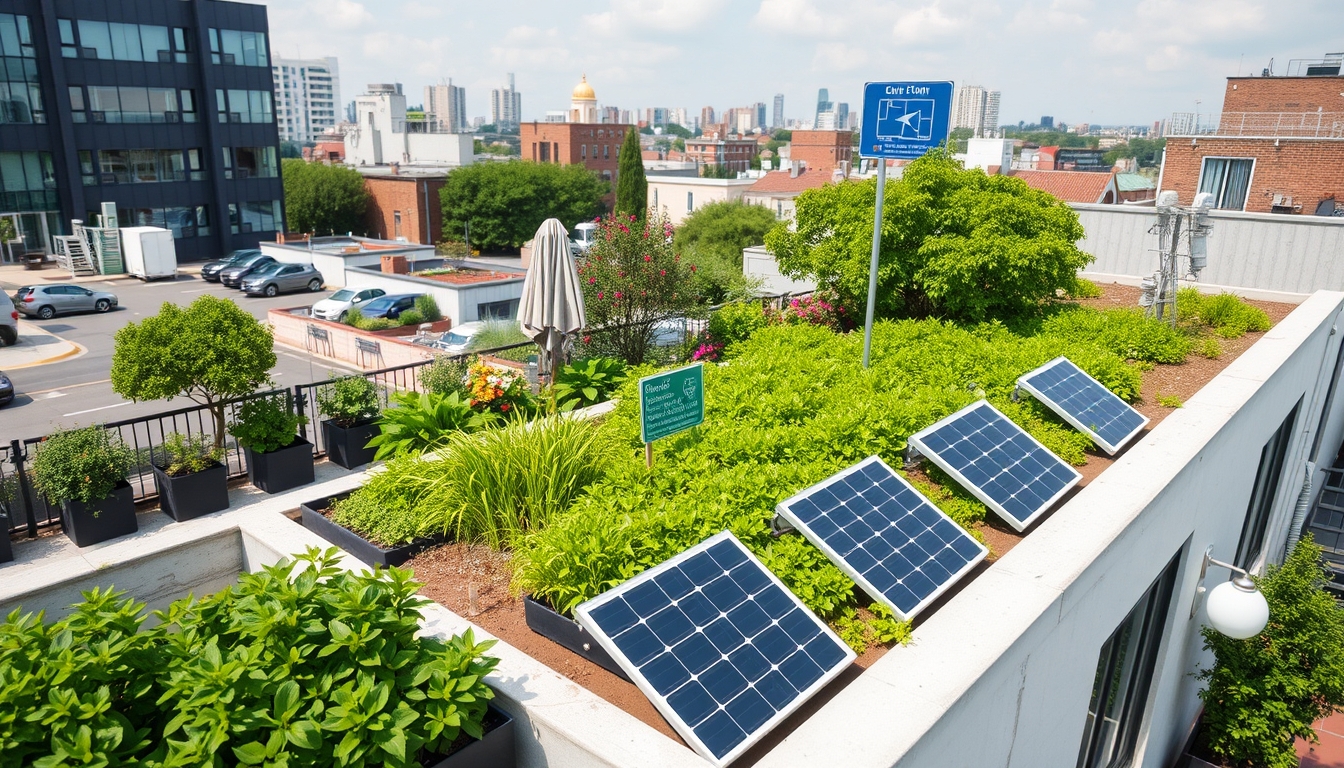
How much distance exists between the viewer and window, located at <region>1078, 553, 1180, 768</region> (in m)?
6.97

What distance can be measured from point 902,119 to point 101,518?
8.18m

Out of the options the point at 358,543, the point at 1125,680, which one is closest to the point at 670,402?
the point at 358,543

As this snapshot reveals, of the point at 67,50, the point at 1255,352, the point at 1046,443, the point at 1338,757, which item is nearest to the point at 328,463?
the point at 1046,443

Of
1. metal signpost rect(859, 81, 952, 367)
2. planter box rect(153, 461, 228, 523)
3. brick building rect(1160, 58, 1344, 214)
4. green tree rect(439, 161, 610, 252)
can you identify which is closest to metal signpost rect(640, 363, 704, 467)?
metal signpost rect(859, 81, 952, 367)

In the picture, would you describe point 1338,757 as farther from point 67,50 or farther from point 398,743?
point 67,50

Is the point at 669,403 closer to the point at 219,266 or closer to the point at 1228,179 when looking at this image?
the point at 1228,179

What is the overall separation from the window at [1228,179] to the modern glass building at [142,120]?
1951 inches

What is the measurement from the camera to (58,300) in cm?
3350

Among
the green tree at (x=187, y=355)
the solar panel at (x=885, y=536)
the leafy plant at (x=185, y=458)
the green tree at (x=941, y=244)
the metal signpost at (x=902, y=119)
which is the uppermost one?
the metal signpost at (x=902, y=119)

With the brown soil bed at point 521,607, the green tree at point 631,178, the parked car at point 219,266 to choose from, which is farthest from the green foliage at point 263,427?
the green tree at point 631,178

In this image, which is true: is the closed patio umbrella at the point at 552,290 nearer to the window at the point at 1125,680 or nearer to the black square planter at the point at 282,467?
the black square planter at the point at 282,467

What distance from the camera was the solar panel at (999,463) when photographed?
6.55 meters

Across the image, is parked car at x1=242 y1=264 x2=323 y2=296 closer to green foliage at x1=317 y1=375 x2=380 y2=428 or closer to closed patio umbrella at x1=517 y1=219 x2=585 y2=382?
green foliage at x1=317 y1=375 x2=380 y2=428

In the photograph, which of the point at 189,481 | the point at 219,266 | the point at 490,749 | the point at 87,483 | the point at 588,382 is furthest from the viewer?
the point at 219,266
